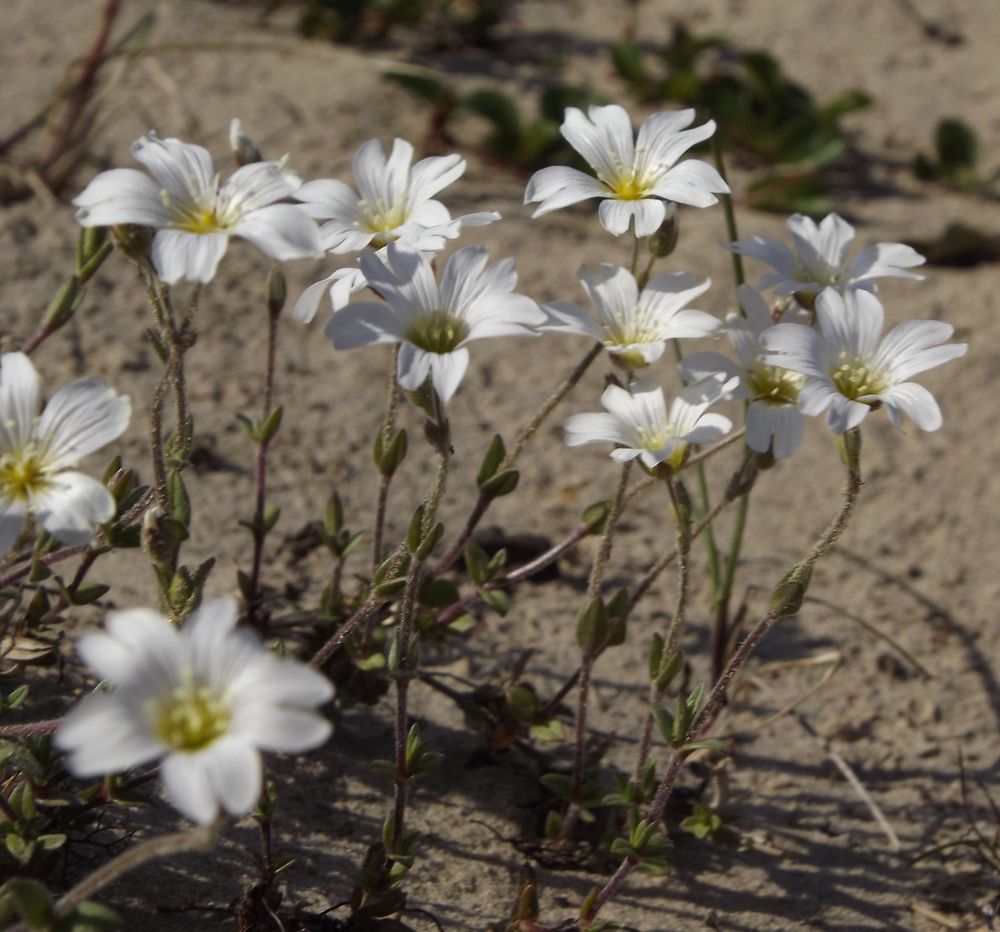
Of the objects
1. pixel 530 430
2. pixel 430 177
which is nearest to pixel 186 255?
pixel 430 177

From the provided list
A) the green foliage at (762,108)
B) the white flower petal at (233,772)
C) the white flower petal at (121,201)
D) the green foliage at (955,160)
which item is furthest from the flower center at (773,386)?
the green foliage at (955,160)

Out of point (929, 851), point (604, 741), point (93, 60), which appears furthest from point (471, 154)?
point (929, 851)

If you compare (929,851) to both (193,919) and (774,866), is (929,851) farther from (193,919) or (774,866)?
(193,919)

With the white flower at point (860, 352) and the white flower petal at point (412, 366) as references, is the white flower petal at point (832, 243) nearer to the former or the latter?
the white flower at point (860, 352)

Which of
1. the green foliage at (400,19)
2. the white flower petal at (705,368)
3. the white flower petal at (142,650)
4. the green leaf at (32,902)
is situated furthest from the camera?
the green foliage at (400,19)

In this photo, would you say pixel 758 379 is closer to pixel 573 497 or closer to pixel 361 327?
pixel 361 327

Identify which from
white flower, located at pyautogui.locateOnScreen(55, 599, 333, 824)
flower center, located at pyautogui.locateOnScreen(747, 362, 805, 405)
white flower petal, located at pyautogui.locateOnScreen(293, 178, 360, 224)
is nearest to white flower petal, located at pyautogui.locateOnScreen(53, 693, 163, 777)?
white flower, located at pyautogui.locateOnScreen(55, 599, 333, 824)

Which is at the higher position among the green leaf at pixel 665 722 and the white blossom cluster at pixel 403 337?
the white blossom cluster at pixel 403 337
